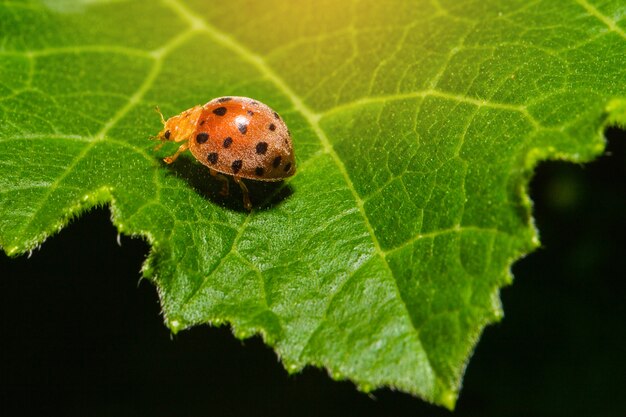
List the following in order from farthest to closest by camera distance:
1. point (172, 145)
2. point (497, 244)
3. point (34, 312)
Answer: point (34, 312) → point (172, 145) → point (497, 244)

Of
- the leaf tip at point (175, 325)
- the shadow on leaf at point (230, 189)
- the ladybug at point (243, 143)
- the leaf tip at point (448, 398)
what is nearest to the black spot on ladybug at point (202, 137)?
the ladybug at point (243, 143)

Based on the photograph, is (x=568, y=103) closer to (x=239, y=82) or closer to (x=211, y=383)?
(x=239, y=82)

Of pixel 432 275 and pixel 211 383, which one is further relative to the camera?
pixel 211 383

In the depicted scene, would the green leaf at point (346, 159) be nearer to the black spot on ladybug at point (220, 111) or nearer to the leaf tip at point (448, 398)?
the leaf tip at point (448, 398)

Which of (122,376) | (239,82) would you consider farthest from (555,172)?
(122,376)

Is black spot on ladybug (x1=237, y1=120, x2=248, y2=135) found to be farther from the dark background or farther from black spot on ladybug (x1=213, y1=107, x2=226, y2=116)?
the dark background

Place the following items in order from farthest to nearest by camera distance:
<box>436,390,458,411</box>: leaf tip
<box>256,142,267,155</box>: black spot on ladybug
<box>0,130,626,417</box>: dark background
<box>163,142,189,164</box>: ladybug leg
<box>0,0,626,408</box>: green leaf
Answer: <box>0,130,626,417</box>: dark background → <box>163,142,189,164</box>: ladybug leg → <box>256,142,267,155</box>: black spot on ladybug → <box>0,0,626,408</box>: green leaf → <box>436,390,458,411</box>: leaf tip

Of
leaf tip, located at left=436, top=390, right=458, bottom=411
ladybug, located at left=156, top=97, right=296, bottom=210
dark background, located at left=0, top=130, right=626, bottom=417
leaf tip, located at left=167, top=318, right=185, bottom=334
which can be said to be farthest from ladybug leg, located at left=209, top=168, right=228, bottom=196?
leaf tip, located at left=436, top=390, right=458, bottom=411
